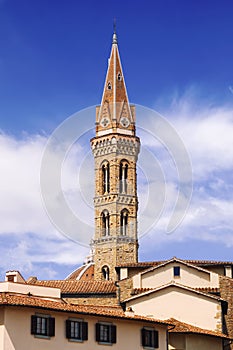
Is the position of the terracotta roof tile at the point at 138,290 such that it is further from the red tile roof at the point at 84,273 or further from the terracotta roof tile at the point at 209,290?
the red tile roof at the point at 84,273

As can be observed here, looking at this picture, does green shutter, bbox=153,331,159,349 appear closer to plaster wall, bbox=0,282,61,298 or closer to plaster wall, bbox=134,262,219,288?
plaster wall, bbox=0,282,61,298

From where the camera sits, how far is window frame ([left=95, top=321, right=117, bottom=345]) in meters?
45.6

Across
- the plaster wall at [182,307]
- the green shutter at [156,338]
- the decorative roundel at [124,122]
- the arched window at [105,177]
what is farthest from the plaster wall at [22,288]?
the decorative roundel at [124,122]

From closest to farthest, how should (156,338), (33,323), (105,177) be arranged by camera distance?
1. (33,323)
2. (156,338)
3. (105,177)

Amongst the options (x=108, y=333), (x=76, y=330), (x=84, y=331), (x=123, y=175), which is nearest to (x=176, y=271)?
(x=108, y=333)

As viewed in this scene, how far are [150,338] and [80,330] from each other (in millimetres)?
5302

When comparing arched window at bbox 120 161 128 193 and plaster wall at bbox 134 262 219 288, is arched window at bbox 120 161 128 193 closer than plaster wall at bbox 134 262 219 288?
No

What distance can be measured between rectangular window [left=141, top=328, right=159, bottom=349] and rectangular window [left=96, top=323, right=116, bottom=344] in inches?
90.0

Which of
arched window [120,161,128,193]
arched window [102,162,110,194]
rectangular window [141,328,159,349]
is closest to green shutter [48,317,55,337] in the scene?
rectangular window [141,328,159,349]

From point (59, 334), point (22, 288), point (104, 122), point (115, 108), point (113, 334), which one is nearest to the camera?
point (59, 334)

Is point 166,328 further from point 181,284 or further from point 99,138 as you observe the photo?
point 99,138

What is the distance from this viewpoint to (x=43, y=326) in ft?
140

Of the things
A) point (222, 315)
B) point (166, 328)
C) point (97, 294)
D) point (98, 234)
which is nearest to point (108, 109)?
point (98, 234)

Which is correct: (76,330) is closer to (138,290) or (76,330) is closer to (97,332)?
(97,332)
